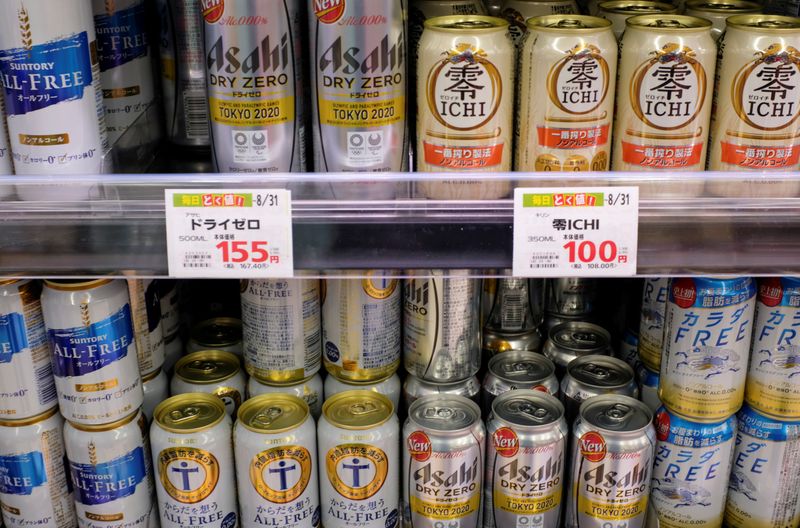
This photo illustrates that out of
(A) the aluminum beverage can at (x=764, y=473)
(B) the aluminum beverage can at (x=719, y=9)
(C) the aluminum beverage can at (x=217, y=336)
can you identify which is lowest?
(A) the aluminum beverage can at (x=764, y=473)

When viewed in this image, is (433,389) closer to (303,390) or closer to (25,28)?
(303,390)

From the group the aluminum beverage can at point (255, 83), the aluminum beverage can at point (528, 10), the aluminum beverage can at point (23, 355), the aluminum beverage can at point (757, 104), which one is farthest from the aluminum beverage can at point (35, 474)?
the aluminum beverage can at point (757, 104)

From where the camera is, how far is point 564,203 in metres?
0.99

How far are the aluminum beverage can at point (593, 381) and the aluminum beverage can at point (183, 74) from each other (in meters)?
0.71

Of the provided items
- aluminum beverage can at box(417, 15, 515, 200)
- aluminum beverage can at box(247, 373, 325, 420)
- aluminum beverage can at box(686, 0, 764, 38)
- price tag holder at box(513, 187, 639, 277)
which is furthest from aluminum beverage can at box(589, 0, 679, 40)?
aluminum beverage can at box(247, 373, 325, 420)

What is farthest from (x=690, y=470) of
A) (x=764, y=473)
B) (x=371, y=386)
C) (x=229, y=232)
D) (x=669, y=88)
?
(x=229, y=232)

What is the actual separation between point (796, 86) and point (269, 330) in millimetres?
810

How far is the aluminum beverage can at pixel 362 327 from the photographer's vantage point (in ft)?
4.36

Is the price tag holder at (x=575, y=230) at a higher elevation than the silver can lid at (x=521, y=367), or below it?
higher

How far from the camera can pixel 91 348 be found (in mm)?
1205

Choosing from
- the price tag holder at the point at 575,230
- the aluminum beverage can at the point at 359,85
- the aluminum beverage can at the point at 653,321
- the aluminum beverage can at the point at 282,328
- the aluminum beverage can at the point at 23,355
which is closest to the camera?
the price tag holder at the point at 575,230

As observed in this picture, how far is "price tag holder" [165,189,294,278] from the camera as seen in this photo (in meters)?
0.99

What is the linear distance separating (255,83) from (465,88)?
0.91 feet

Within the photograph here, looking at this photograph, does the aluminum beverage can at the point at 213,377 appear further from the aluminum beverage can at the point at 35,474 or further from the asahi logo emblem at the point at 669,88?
the asahi logo emblem at the point at 669,88
